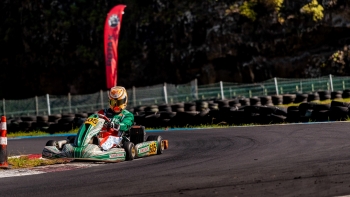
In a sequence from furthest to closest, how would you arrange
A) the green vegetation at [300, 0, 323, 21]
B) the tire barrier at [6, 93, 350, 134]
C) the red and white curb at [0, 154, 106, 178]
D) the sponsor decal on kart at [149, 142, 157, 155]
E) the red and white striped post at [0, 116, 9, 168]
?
the green vegetation at [300, 0, 323, 21] < the tire barrier at [6, 93, 350, 134] < the sponsor decal on kart at [149, 142, 157, 155] < the red and white striped post at [0, 116, 9, 168] < the red and white curb at [0, 154, 106, 178]

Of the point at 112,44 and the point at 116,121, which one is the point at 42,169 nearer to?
the point at 116,121

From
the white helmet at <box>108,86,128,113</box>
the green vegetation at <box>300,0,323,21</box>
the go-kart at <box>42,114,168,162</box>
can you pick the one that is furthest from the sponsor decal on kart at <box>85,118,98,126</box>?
the green vegetation at <box>300,0,323,21</box>

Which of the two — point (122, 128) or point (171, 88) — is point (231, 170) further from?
point (171, 88)

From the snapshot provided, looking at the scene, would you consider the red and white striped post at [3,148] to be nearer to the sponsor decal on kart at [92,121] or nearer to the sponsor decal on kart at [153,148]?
the sponsor decal on kart at [92,121]

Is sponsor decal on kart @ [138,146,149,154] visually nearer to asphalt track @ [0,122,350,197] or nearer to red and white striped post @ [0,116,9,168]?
asphalt track @ [0,122,350,197]

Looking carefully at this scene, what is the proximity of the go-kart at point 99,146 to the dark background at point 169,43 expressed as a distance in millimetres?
25039

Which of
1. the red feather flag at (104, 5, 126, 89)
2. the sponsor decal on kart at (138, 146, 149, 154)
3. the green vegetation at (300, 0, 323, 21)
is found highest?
the green vegetation at (300, 0, 323, 21)

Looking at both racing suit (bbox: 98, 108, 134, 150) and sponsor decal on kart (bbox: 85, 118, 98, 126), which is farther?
racing suit (bbox: 98, 108, 134, 150)

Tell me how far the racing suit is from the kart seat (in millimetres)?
156

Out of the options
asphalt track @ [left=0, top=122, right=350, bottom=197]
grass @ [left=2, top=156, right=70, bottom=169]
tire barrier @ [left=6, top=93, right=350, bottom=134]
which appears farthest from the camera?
tire barrier @ [left=6, top=93, right=350, bottom=134]

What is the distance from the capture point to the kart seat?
1114 centimetres

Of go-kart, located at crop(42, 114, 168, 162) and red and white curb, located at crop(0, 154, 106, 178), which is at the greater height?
go-kart, located at crop(42, 114, 168, 162)

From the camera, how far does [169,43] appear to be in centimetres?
3978

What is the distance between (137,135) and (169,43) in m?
28.9
